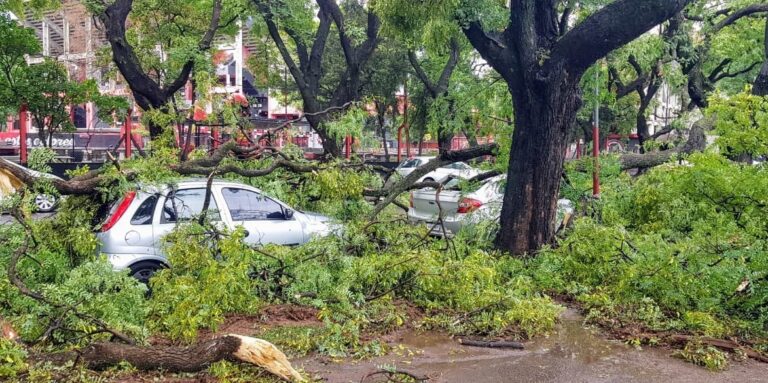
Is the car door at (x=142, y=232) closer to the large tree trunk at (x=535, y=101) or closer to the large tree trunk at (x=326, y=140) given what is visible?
the large tree trunk at (x=535, y=101)

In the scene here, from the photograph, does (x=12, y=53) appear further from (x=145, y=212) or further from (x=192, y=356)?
(x=192, y=356)

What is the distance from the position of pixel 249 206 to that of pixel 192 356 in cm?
388

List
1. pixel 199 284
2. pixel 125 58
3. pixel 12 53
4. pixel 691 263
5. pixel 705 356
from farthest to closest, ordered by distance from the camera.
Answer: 1. pixel 12 53
2. pixel 125 58
3. pixel 691 263
4. pixel 199 284
5. pixel 705 356

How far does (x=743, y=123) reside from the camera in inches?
255

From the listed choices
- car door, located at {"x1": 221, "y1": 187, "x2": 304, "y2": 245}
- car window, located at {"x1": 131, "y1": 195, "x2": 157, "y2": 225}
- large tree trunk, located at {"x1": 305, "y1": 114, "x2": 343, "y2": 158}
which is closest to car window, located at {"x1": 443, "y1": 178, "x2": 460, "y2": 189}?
car door, located at {"x1": 221, "y1": 187, "x2": 304, "y2": 245}

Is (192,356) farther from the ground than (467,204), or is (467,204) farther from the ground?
(467,204)

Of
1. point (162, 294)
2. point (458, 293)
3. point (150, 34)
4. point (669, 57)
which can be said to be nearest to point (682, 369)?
point (458, 293)

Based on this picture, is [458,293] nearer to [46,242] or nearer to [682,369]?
[682,369]

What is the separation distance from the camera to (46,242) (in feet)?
24.5

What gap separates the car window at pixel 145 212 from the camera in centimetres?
761

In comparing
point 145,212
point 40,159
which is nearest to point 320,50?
point 145,212

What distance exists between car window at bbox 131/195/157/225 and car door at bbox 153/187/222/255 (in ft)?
0.22

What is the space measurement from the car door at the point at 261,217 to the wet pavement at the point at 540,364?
2952 millimetres

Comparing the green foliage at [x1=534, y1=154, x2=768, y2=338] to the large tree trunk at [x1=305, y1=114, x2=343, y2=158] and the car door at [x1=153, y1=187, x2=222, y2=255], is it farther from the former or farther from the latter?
the large tree trunk at [x1=305, y1=114, x2=343, y2=158]
